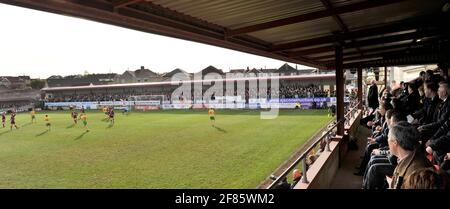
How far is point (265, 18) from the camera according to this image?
5.40 m

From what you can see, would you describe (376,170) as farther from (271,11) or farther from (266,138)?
(266,138)

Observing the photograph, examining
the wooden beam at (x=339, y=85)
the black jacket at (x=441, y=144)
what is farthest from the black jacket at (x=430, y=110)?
the wooden beam at (x=339, y=85)

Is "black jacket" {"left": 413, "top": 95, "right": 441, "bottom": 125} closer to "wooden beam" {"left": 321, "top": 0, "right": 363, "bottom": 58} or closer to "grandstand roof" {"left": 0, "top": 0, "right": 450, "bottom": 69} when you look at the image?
"grandstand roof" {"left": 0, "top": 0, "right": 450, "bottom": 69}

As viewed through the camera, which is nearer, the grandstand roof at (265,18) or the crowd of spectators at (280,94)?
the grandstand roof at (265,18)

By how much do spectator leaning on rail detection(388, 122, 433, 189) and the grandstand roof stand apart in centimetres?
245

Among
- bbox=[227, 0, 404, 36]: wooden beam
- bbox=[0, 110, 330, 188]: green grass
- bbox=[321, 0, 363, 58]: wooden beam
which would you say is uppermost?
bbox=[321, 0, 363, 58]: wooden beam

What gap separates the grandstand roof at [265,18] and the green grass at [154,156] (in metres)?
4.12

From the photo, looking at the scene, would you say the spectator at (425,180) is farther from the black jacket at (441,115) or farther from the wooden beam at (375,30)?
the wooden beam at (375,30)

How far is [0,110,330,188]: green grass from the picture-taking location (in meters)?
10.0

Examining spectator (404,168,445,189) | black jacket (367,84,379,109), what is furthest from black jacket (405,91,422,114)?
spectator (404,168,445,189)

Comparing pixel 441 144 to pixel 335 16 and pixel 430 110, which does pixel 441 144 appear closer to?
pixel 430 110

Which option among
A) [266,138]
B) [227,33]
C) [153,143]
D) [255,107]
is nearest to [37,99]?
[255,107]

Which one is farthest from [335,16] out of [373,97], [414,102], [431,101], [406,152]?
[373,97]

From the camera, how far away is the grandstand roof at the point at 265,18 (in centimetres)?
375
